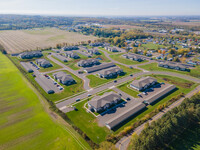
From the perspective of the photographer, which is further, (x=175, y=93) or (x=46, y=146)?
(x=175, y=93)

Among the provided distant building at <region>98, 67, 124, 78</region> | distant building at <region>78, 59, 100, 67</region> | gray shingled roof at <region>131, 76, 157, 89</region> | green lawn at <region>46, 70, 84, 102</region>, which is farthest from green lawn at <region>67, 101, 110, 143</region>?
distant building at <region>78, 59, 100, 67</region>

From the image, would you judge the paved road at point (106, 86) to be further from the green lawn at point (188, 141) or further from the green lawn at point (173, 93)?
the green lawn at point (188, 141)

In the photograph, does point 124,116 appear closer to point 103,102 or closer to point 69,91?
point 103,102

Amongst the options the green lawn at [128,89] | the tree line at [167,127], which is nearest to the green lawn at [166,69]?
the green lawn at [128,89]

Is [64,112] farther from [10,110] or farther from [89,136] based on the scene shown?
[10,110]

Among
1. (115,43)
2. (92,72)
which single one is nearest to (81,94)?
(92,72)

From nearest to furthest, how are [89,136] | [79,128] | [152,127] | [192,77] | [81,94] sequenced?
[152,127] → [89,136] → [79,128] → [81,94] → [192,77]
